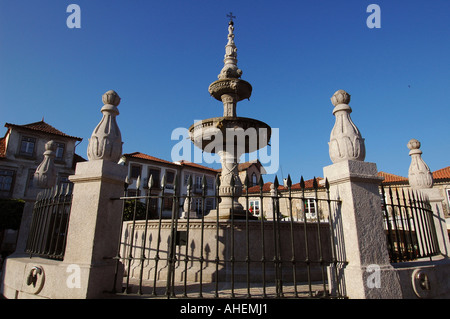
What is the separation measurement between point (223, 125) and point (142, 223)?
3932 millimetres

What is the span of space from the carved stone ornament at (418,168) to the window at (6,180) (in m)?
31.8

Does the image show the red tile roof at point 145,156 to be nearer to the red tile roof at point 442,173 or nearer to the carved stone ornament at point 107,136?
the red tile roof at point 442,173

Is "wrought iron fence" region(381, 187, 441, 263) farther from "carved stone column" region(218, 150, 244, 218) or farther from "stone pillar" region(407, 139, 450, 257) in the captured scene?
"carved stone column" region(218, 150, 244, 218)

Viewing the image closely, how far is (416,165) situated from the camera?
6734 millimetres

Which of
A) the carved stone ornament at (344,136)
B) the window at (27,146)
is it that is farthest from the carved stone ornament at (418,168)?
the window at (27,146)

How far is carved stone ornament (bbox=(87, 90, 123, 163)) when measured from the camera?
4219 millimetres

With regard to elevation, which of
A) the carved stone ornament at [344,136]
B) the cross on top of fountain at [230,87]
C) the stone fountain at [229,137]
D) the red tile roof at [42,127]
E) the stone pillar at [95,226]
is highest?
the red tile roof at [42,127]

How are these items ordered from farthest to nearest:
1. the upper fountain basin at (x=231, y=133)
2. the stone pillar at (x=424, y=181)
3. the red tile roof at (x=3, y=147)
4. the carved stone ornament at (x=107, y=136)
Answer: the red tile roof at (x=3, y=147), the upper fountain basin at (x=231, y=133), the stone pillar at (x=424, y=181), the carved stone ornament at (x=107, y=136)

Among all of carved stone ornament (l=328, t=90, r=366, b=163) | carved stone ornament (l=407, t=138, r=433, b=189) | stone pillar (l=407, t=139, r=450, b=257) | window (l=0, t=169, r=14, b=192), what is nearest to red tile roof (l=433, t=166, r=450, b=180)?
stone pillar (l=407, t=139, r=450, b=257)

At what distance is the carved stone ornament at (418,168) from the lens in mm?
6670

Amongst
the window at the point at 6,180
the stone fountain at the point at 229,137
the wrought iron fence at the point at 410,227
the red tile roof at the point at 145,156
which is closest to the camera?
the wrought iron fence at the point at 410,227

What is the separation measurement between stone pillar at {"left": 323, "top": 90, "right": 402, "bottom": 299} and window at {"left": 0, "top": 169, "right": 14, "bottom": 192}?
31114mm

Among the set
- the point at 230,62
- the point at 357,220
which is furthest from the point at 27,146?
the point at 357,220

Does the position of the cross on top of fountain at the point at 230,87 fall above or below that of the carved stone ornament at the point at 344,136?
above
